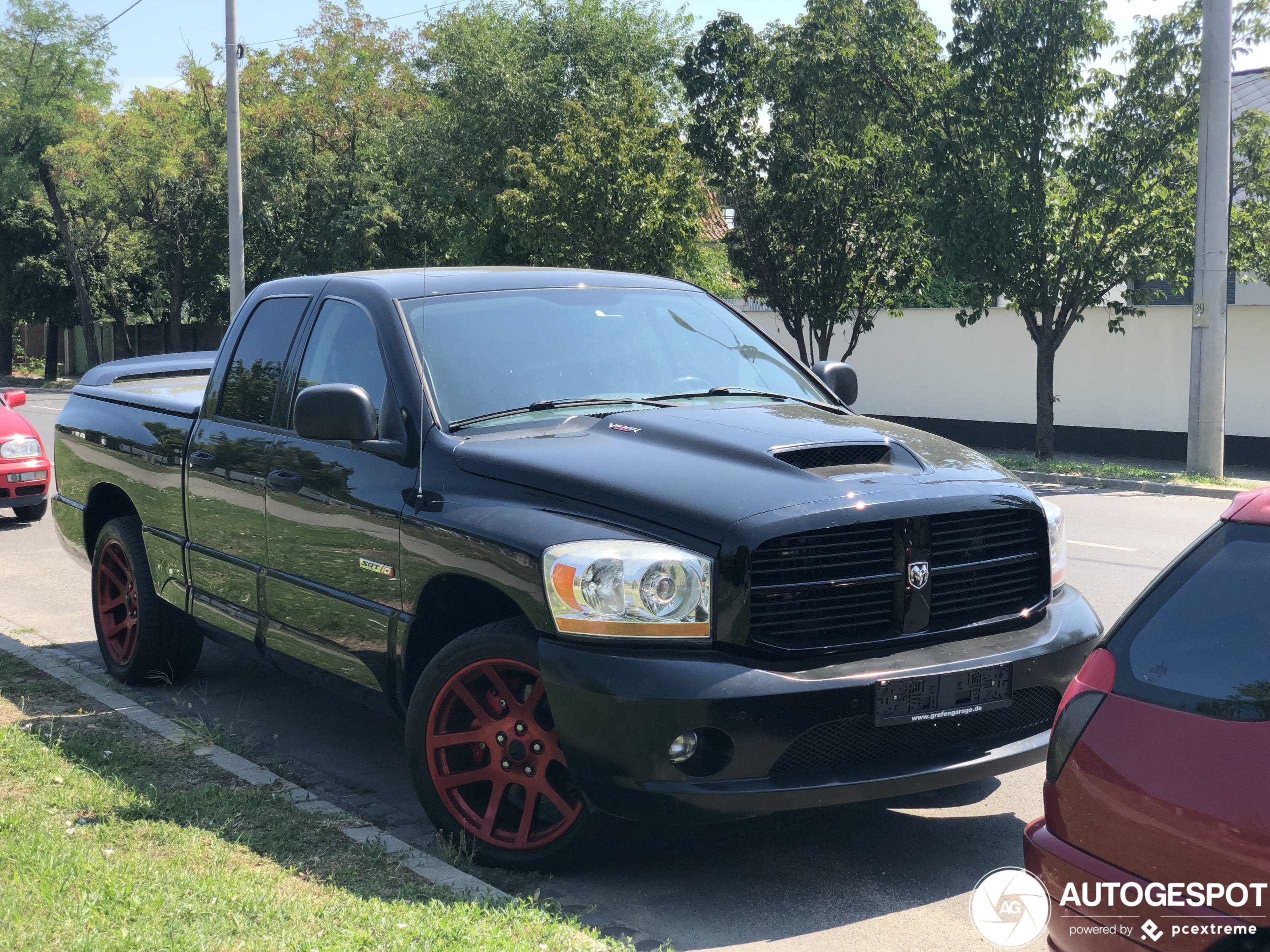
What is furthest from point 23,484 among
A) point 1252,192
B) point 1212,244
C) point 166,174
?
point 166,174

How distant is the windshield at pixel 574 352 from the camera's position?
185 inches

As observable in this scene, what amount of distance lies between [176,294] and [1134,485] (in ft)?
107

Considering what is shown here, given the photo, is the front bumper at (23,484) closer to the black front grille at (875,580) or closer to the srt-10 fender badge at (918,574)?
the black front grille at (875,580)

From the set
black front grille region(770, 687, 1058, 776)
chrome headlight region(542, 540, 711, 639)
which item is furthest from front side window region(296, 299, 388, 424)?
black front grille region(770, 687, 1058, 776)

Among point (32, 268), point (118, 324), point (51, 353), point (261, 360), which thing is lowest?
point (51, 353)

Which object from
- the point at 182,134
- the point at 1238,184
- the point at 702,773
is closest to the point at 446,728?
the point at 702,773

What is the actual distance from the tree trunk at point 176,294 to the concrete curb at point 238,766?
35.6 metres

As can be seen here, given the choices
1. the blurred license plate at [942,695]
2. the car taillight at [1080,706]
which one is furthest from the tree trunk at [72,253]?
the car taillight at [1080,706]

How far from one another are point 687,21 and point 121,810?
34013mm

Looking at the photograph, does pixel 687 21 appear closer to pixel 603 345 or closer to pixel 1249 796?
pixel 603 345

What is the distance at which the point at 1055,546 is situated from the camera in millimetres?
4406

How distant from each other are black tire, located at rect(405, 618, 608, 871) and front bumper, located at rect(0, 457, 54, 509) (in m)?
9.05

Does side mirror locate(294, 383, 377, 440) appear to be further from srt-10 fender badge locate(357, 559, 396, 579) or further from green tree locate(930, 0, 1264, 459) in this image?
green tree locate(930, 0, 1264, 459)

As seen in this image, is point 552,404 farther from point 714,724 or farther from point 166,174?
point 166,174
